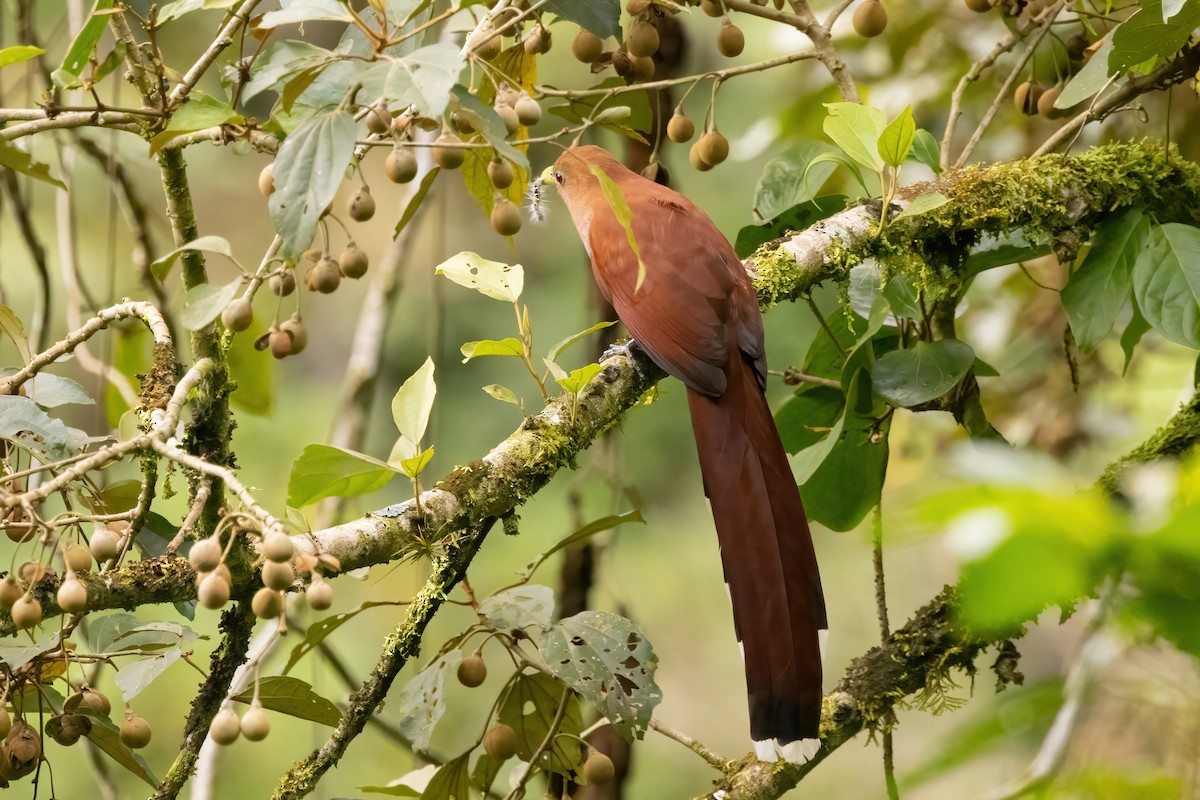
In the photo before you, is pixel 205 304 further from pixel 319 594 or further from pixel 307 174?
pixel 319 594

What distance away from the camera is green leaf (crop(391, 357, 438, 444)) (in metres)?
1.36

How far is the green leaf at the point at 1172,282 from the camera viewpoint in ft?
5.21

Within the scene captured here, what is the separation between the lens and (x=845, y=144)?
5.48 ft

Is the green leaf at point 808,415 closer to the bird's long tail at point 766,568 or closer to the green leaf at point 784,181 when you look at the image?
the bird's long tail at point 766,568

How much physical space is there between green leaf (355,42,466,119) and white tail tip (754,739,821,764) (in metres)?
0.99

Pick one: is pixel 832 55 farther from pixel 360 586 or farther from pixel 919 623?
pixel 360 586

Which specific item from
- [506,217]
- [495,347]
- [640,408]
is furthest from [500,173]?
[640,408]

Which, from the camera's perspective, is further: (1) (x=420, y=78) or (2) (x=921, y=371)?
(2) (x=921, y=371)

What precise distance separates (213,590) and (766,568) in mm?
925

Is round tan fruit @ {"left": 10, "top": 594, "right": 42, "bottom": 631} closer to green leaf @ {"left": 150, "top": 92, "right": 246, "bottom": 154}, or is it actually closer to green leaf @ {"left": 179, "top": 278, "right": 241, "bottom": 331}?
green leaf @ {"left": 179, "top": 278, "right": 241, "bottom": 331}

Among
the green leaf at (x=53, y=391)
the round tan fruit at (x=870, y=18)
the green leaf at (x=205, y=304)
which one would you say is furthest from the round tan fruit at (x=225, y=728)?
the round tan fruit at (x=870, y=18)

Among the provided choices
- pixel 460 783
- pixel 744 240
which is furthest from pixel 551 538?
pixel 460 783

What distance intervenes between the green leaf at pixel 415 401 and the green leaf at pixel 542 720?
0.44m

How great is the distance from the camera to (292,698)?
1.37 m
